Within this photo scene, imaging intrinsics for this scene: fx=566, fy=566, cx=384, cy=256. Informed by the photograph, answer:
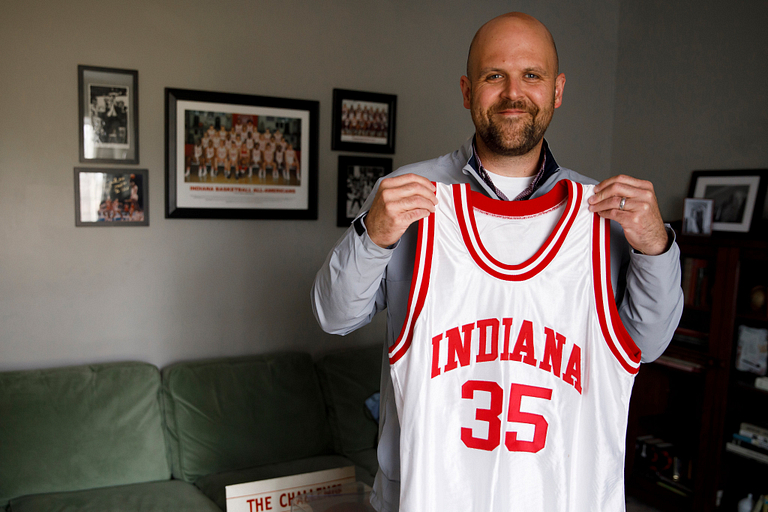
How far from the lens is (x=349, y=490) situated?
194cm

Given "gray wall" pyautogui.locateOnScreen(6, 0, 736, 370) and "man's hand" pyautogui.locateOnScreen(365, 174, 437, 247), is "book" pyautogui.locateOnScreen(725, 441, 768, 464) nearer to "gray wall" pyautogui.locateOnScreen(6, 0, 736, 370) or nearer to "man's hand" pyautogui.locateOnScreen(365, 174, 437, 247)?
"gray wall" pyautogui.locateOnScreen(6, 0, 736, 370)

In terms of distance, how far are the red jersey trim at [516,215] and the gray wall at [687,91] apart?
208cm

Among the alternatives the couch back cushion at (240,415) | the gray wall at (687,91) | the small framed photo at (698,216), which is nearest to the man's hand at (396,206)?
the couch back cushion at (240,415)

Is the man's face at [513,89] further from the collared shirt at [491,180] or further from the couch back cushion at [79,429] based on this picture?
the couch back cushion at [79,429]

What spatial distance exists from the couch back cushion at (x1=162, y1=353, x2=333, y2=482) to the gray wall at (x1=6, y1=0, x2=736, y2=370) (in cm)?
22

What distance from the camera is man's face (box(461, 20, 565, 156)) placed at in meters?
1.21

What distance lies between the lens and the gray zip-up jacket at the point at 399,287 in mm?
1116

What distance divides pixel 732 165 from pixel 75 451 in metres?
3.21

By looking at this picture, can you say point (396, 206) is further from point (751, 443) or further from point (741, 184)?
point (741, 184)

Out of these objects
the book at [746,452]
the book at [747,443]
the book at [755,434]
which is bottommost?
the book at [746,452]

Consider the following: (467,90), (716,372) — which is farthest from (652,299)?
(716,372)

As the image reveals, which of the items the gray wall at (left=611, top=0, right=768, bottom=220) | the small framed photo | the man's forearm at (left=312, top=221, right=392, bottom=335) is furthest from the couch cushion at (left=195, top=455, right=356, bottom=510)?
the gray wall at (left=611, top=0, right=768, bottom=220)

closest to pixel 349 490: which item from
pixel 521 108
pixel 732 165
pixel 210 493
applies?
pixel 210 493

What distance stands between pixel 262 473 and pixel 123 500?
523 mm
